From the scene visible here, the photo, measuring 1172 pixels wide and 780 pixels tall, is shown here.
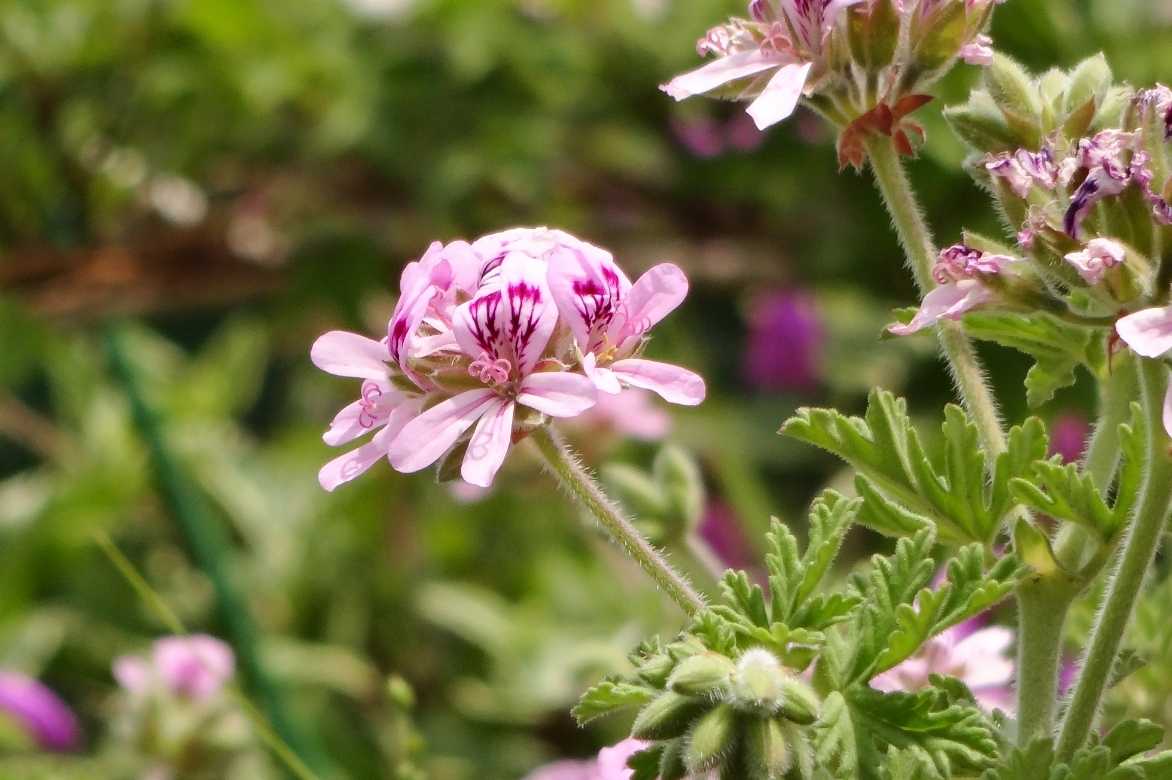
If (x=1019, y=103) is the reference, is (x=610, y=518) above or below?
below

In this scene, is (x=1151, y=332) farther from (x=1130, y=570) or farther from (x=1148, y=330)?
(x=1130, y=570)

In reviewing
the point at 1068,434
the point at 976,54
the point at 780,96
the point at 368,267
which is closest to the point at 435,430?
the point at 780,96

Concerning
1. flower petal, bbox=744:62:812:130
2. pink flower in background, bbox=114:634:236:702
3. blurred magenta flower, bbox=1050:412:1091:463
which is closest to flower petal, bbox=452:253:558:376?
flower petal, bbox=744:62:812:130

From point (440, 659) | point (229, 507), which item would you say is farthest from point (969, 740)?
point (229, 507)

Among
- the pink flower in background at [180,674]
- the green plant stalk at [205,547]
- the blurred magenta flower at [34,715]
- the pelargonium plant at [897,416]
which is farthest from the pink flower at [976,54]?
the blurred magenta flower at [34,715]

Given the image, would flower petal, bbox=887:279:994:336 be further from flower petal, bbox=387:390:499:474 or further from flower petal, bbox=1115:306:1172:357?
flower petal, bbox=387:390:499:474

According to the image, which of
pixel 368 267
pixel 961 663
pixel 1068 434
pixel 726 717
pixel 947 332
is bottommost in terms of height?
pixel 1068 434

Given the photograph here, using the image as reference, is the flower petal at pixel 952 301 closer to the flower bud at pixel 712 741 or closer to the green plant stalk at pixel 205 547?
the flower bud at pixel 712 741
